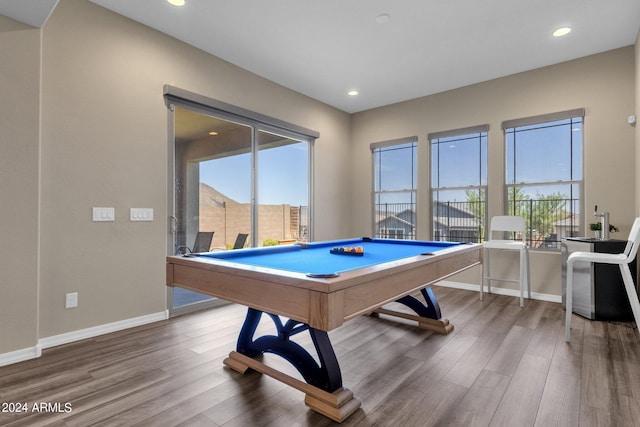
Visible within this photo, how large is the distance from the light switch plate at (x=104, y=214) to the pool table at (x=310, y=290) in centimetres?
130

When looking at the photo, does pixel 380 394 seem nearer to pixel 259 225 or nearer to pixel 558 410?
pixel 558 410

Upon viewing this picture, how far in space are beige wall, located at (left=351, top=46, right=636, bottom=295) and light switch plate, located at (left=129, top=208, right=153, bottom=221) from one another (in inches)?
147

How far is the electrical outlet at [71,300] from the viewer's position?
106 inches

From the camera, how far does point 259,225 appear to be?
4332 mm

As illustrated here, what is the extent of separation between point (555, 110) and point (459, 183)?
55.9 inches

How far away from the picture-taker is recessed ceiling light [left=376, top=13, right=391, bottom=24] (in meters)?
3.00

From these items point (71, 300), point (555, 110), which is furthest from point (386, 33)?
point (71, 300)

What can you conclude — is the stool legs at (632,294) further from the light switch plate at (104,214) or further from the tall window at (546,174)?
the light switch plate at (104,214)

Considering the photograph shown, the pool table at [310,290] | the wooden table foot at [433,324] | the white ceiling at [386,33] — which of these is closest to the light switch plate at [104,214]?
A: the pool table at [310,290]

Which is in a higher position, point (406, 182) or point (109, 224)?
point (406, 182)

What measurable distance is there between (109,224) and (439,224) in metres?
4.26

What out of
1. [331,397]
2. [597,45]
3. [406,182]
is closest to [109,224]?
[331,397]

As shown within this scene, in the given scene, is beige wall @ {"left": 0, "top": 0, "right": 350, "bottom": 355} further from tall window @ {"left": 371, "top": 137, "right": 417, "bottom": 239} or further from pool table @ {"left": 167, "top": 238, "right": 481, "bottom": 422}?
tall window @ {"left": 371, "top": 137, "right": 417, "bottom": 239}

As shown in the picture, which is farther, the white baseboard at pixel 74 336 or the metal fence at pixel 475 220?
the metal fence at pixel 475 220
